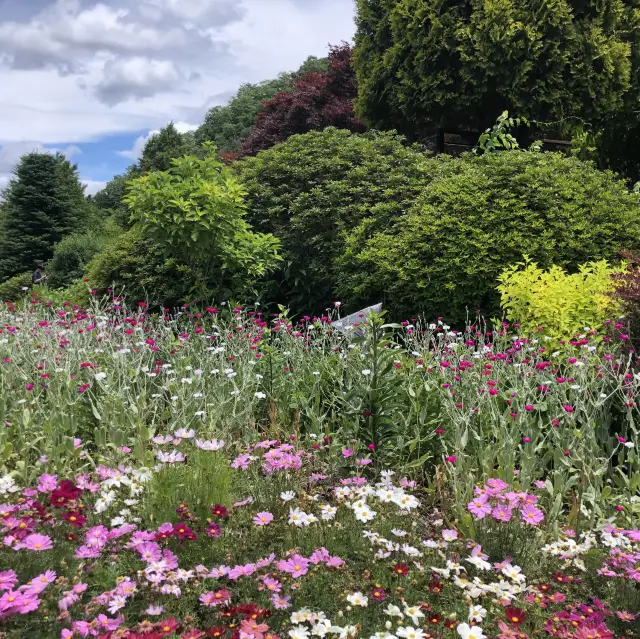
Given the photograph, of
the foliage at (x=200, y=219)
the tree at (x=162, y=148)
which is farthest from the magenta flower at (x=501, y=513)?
the tree at (x=162, y=148)

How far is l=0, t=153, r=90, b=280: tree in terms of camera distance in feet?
69.6

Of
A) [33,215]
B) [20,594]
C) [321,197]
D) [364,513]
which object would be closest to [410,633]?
[364,513]

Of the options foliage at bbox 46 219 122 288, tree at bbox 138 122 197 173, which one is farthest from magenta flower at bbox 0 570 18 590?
tree at bbox 138 122 197 173

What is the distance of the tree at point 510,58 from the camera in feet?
29.0

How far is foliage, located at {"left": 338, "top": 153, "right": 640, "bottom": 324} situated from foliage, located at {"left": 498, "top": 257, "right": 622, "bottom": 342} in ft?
1.73

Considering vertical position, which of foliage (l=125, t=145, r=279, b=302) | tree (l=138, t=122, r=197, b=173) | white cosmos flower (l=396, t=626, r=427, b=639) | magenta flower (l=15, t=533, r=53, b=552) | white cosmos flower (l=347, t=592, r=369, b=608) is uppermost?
tree (l=138, t=122, r=197, b=173)

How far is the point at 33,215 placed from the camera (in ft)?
71.4

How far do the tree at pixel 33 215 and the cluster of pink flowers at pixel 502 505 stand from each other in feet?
71.2

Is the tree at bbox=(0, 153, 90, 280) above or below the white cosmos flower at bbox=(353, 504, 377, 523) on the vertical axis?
above

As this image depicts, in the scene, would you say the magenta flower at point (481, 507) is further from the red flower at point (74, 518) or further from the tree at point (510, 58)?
the tree at point (510, 58)

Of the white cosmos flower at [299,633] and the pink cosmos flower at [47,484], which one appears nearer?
the white cosmos flower at [299,633]

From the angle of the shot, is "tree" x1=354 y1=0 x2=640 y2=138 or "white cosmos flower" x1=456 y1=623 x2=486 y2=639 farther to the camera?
"tree" x1=354 y1=0 x2=640 y2=138

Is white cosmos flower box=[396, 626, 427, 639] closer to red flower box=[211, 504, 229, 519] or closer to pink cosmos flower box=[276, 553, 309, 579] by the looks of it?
pink cosmos flower box=[276, 553, 309, 579]

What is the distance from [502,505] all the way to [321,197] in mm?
5028
